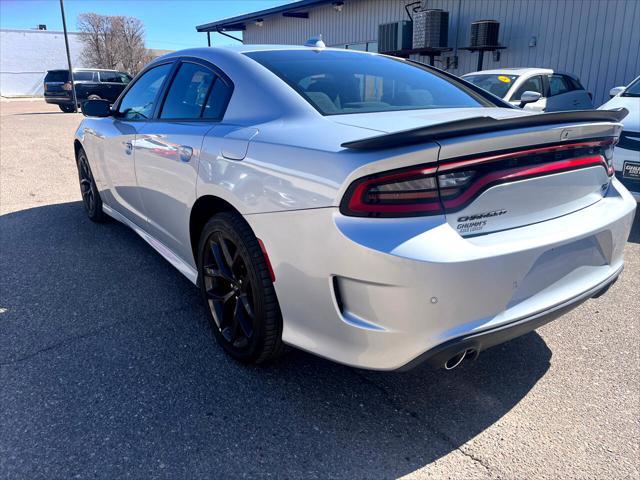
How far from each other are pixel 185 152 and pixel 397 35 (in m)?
12.6

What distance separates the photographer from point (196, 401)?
2.28 meters

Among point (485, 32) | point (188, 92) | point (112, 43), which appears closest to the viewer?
point (188, 92)

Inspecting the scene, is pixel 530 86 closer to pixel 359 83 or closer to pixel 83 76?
pixel 359 83

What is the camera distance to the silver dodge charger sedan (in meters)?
1.75

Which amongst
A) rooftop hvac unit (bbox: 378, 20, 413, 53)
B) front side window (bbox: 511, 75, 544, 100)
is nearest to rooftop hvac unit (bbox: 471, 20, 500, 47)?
rooftop hvac unit (bbox: 378, 20, 413, 53)

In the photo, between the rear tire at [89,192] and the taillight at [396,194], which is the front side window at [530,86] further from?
the taillight at [396,194]

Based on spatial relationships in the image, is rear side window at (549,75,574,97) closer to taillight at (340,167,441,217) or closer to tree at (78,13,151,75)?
taillight at (340,167,441,217)

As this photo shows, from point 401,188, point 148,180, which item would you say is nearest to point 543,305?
point 401,188

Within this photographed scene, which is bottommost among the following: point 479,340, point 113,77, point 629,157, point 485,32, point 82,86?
point 479,340

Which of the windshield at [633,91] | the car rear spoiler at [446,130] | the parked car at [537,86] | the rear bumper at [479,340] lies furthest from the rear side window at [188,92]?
the parked car at [537,86]

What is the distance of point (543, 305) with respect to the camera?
1.98m

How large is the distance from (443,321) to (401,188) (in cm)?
49

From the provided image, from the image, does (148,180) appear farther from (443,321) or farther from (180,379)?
(443,321)

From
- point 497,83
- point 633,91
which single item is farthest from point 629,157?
point 497,83
